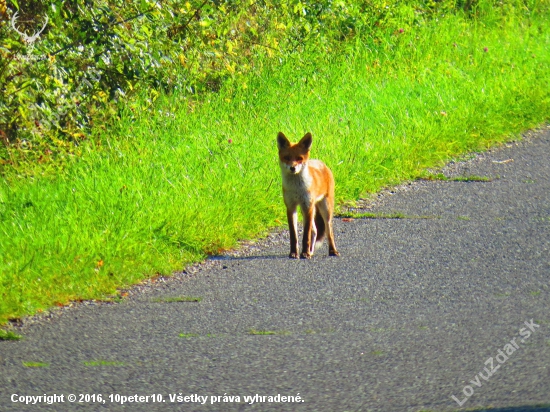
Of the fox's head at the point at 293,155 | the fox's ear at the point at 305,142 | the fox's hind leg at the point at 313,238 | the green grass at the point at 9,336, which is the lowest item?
the fox's hind leg at the point at 313,238

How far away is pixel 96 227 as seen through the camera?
20.5ft

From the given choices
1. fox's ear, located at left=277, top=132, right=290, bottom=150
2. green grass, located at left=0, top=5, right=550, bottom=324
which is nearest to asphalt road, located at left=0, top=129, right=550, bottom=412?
green grass, located at left=0, top=5, right=550, bottom=324

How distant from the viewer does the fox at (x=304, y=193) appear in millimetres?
6324

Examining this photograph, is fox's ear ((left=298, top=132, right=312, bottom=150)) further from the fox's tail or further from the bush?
the bush

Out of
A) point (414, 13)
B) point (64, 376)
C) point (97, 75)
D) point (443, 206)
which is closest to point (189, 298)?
point (64, 376)

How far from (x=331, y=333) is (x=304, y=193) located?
1785 millimetres

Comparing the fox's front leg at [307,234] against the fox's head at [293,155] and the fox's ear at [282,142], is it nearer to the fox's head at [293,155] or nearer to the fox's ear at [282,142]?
the fox's head at [293,155]

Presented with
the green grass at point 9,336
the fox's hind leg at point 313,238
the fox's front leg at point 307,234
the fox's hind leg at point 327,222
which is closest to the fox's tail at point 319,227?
the fox's hind leg at point 327,222

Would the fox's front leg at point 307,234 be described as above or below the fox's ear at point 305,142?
below

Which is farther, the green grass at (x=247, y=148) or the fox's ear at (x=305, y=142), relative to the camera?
the fox's ear at (x=305, y=142)

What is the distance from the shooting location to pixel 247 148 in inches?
323

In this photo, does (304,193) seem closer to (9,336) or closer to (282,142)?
(282,142)

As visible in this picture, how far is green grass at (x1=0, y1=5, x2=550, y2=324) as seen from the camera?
5.85 metres

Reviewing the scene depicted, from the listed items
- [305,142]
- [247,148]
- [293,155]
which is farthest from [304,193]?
[247,148]
